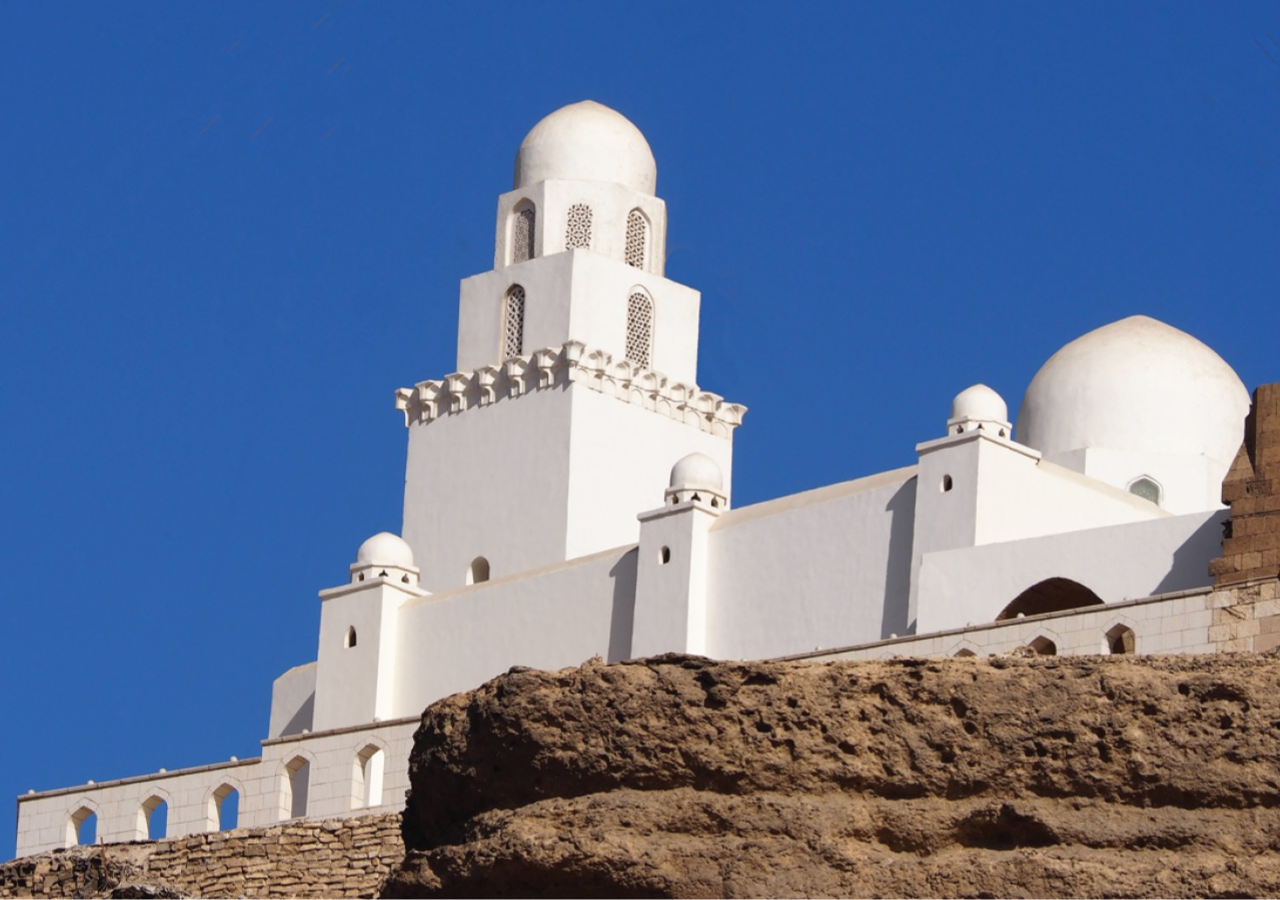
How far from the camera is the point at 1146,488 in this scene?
26125 mm

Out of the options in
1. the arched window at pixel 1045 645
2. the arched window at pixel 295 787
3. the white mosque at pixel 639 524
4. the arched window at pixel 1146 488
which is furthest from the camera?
the arched window at pixel 1146 488

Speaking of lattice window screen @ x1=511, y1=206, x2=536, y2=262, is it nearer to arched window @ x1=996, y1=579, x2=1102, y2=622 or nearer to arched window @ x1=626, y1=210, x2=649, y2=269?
arched window @ x1=626, y1=210, x2=649, y2=269

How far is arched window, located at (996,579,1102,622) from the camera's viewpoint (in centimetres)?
2139

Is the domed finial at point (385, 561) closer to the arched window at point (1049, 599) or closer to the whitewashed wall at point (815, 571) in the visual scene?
the whitewashed wall at point (815, 571)

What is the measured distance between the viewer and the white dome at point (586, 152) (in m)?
30.7

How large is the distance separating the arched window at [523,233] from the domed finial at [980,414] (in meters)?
8.79

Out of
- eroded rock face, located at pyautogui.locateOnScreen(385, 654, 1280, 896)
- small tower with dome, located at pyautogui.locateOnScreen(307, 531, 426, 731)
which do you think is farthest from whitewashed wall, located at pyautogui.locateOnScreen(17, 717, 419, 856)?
eroded rock face, located at pyautogui.locateOnScreen(385, 654, 1280, 896)

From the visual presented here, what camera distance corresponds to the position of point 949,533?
22.4 m

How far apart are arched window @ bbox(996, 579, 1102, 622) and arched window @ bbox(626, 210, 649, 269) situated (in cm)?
984

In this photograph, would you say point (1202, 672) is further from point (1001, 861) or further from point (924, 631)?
point (924, 631)

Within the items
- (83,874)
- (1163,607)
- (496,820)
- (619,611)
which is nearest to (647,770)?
(496,820)

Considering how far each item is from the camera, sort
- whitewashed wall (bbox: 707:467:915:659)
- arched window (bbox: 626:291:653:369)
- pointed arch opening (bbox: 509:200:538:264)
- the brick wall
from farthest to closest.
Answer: pointed arch opening (bbox: 509:200:538:264) → arched window (bbox: 626:291:653:369) → whitewashed wall (bbox: 707:467:915:659) → the brick wall

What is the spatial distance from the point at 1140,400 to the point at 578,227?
7396 mm

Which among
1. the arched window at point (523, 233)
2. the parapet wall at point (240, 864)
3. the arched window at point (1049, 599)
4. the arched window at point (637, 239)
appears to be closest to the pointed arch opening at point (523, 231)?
the arched window at point (523, 233)
